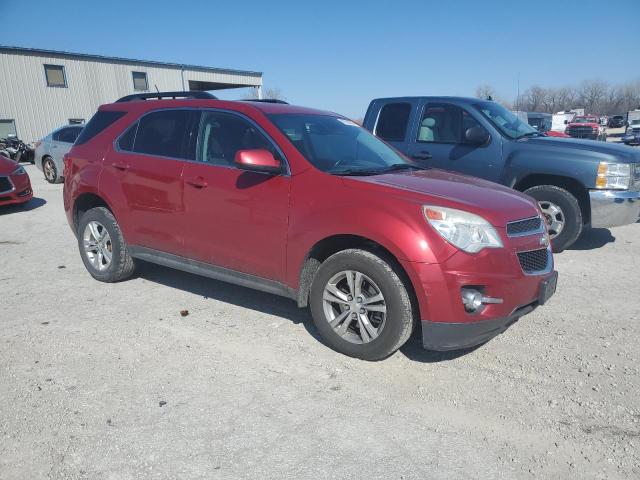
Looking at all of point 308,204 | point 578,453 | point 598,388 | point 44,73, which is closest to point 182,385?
point 308,204

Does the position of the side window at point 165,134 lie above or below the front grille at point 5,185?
above

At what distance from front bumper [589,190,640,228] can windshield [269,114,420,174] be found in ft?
9.83

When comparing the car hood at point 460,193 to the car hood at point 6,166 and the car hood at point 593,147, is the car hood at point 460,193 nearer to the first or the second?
the car hood at point 593,147

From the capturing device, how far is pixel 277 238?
12.1 feet

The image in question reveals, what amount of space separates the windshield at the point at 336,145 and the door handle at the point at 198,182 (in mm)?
756

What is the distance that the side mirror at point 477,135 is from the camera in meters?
6.49

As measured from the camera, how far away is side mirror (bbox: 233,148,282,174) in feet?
11.6

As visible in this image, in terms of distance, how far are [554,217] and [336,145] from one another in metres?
3.61

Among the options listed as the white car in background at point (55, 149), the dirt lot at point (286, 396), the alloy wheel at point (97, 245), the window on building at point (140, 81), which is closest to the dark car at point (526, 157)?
the dirt lot at point (286, 396)

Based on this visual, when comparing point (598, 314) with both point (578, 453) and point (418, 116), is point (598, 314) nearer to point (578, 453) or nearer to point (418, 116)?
point (578, 453)

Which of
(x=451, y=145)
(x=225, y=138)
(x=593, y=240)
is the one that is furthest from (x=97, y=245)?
(x=593, y=240)

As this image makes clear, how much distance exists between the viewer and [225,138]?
414cm

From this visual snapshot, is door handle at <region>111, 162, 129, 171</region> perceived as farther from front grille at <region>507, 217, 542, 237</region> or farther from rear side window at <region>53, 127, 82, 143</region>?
rear side window at <region>53, 127, 82, 143</region>

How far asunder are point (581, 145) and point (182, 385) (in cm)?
565
